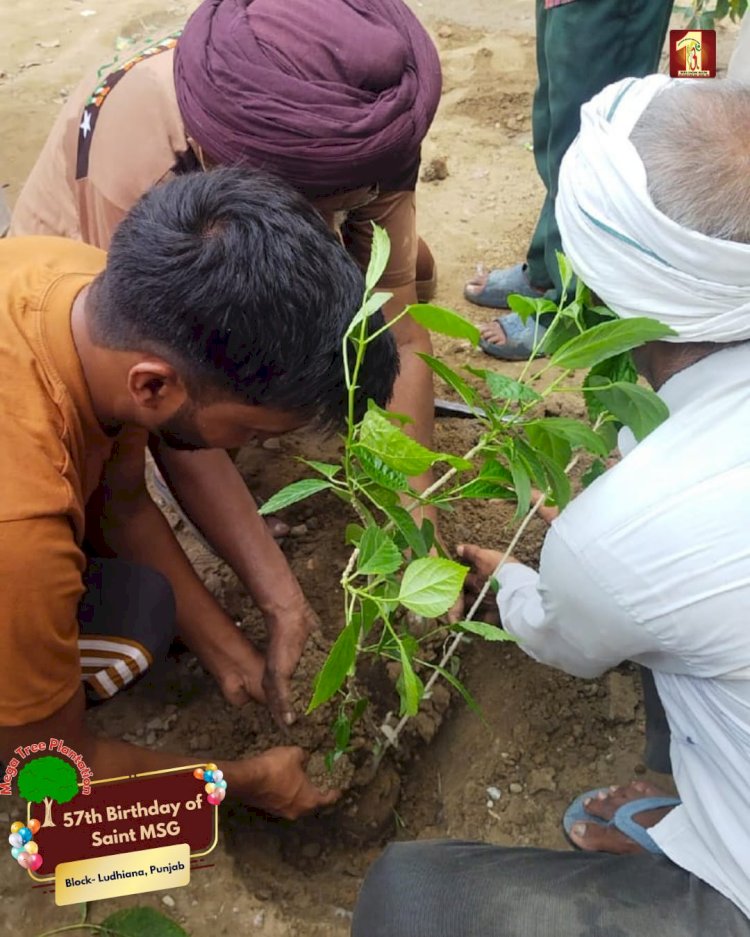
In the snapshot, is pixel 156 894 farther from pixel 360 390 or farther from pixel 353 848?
pixel 360 390

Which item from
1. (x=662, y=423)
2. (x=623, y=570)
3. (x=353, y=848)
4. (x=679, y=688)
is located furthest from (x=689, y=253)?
(x=353, y=848)

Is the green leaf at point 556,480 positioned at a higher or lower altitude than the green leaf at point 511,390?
lower

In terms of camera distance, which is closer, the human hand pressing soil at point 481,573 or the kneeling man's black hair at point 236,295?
the kneeling man's black hair at point 236,295

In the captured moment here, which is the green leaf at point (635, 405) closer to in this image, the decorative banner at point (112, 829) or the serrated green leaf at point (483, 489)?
the serrated green leaf at point (483, 489)

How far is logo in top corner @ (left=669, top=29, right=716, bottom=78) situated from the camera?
8.33ft

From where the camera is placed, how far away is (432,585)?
1.02 meters

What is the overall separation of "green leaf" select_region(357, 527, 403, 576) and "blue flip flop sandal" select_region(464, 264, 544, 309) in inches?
78.5

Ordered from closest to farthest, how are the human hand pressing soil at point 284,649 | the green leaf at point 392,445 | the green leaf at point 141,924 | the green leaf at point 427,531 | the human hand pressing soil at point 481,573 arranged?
1. the green leaf at point 392,445
2. the green leaf at point 427,531
3. the green leaf at point 141,924
4. the human hand pressing soil at point 284,649
5. the human hand pressing soil at point 481,573

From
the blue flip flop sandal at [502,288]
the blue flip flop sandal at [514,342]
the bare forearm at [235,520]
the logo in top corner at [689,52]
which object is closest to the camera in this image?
the bare forearm at [235,520]

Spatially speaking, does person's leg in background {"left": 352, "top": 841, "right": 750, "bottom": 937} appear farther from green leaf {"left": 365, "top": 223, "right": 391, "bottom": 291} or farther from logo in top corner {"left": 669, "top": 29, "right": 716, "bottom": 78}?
logo in top corner {"left": 669, "top": 29, "right": 716, "bottom": 78}

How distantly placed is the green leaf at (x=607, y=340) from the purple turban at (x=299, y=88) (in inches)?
27.4

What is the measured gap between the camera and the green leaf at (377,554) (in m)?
1.05

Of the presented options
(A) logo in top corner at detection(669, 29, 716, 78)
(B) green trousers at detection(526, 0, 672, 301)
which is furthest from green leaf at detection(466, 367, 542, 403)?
(A) logo in top corner at detection(669, 29, 716, 78)

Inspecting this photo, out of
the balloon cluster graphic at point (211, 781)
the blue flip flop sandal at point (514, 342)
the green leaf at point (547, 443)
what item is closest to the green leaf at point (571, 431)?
the green leaf at point (547, 443)
